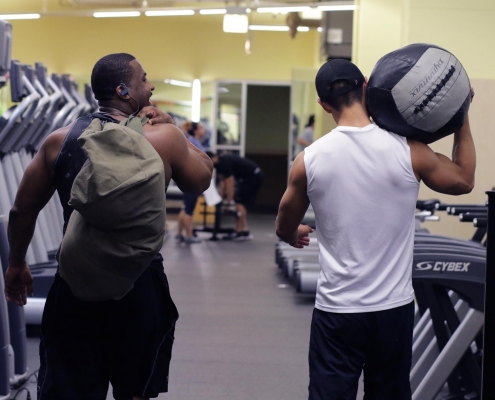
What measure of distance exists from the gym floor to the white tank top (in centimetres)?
186

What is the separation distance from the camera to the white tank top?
7.16 ft

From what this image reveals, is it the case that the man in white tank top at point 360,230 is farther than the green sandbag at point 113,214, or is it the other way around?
the man in white tank top at point 360,230

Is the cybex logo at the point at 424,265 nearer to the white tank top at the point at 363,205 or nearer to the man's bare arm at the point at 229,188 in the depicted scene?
the white tank top at the point at 363,205

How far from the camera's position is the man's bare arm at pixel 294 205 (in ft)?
7.30

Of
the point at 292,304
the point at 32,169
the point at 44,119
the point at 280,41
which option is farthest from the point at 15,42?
the point at 32,169

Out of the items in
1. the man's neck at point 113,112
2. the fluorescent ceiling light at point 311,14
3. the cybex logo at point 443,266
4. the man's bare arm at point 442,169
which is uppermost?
the fluorescent ceiling light at point 311,14

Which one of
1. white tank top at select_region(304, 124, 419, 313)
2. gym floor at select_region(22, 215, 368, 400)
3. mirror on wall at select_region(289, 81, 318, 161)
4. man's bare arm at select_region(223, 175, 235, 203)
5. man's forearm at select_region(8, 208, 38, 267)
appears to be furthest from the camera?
man's bare arm at select_region(223, 175, 235, 203)

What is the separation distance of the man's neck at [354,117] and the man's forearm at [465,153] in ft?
0.95

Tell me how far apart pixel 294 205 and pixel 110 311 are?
61 cm

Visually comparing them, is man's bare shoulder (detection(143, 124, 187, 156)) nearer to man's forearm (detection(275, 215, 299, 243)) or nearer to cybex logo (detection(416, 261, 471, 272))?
man's forearm (detection(275, 215, 299, 243))

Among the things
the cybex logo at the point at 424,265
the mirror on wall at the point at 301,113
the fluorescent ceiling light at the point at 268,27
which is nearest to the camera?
the cybex logo at the point at 424,265

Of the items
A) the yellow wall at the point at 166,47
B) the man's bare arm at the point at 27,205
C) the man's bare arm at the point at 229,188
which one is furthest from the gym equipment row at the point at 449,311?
the yellow wall at the point at 166,47

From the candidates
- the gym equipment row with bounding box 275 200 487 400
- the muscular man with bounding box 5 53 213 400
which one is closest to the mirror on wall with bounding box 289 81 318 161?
the gym equipment row with bounding box 275 200 487 400

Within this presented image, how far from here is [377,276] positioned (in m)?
2.19
